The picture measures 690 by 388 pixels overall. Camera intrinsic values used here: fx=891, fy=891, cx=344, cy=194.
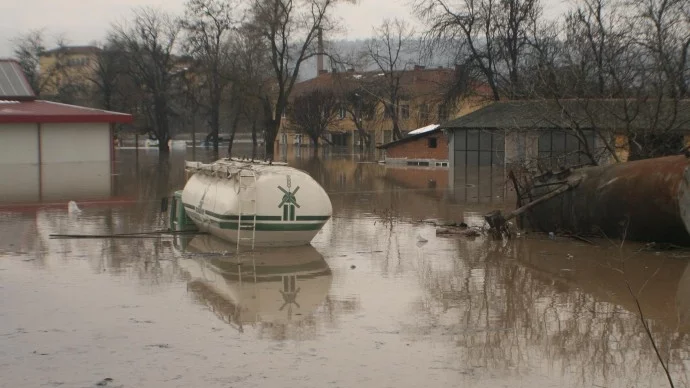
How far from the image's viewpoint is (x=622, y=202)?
15.0m

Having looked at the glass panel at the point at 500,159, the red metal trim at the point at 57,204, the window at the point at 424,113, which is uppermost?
the window at the point at 424,113

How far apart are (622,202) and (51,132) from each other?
3798 centimetres

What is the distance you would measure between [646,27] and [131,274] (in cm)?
2409

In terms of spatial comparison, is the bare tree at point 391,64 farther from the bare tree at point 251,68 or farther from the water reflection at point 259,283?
the water reflection at point 259,283

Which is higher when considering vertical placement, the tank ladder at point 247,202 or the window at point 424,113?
the window at point 424,113

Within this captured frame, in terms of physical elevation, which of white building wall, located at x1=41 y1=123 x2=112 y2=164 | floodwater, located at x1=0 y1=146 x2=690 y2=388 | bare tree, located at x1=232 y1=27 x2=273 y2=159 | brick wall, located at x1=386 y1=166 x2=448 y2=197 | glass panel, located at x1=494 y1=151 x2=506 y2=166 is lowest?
floodwater, located at x1=0 y1=146 x2=690 y2=388

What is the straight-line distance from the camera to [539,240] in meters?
16.5

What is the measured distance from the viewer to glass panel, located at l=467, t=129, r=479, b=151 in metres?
47.7

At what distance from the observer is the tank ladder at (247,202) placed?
15.0 metres

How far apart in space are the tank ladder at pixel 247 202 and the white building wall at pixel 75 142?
34163mm

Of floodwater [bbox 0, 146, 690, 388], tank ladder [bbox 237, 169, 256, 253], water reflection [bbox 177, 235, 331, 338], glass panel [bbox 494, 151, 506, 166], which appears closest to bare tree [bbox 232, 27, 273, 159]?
glass panel [bbox 494, 151, 506, 166]

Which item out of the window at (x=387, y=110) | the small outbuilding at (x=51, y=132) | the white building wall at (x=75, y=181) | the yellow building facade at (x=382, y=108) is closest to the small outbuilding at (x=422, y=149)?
the small outbuilding at (x=51, y=132)

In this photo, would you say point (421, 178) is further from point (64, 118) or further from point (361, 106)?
point (361, 106)

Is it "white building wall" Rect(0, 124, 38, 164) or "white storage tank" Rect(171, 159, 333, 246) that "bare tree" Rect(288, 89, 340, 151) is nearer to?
"white building wall" Rect(0, 124, 38, 164)
